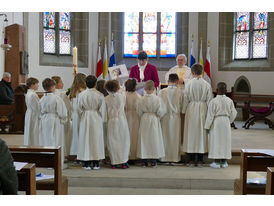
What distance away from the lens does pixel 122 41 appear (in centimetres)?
1683

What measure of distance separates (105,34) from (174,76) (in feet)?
30.7

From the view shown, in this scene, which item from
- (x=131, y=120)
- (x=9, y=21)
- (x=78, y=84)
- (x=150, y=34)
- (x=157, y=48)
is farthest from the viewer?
(x=150, y=34)

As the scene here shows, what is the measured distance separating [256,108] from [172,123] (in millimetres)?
6190

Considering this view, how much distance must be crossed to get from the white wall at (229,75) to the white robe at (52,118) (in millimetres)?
9773

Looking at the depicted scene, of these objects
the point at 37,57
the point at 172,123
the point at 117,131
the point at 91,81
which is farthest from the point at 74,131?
the point at 37,57

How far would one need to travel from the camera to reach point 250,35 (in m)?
16.0

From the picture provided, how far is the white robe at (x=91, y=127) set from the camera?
7.02 metres

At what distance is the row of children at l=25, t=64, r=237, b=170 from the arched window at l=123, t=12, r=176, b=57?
374 inches

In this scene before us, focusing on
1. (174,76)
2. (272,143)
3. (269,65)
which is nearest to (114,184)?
(174,76)

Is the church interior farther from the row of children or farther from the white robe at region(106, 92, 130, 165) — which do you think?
the white robe at region(106, 92, 130, 165)

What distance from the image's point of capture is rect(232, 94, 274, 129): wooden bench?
41.4 ft

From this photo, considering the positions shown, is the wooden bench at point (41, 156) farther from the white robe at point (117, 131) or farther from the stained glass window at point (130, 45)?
the stained glass window at point (130, 45)

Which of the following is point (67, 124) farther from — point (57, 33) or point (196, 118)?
point (57, 33)

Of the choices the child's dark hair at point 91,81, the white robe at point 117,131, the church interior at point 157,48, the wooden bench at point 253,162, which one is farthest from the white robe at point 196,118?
the church interior at point 157,48
